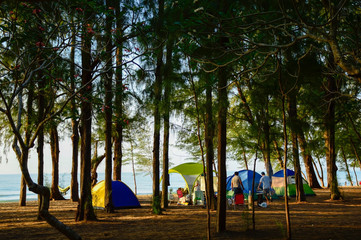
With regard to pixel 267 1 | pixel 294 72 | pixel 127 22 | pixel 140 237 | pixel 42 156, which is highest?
pixel 127 22

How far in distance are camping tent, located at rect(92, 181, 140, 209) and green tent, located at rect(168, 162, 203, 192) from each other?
3.97 m

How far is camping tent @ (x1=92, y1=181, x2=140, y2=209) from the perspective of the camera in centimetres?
1417

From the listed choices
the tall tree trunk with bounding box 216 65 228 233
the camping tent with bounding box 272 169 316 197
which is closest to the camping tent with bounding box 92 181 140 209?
the tall tree trunk with bounding box 216 65 228 233

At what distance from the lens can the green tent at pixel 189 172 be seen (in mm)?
18172

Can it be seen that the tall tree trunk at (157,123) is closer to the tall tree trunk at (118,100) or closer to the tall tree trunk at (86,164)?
the tall tree trunk at (118,100)

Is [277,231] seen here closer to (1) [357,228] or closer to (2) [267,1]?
(1) [357,228]

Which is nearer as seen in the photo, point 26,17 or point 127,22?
point 26,17

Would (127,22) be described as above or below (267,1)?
above

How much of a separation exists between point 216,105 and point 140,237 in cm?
369

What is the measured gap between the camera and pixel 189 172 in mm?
18750

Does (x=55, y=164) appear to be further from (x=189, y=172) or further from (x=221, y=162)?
(x=221, y=162)

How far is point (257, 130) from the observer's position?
872 centimetres

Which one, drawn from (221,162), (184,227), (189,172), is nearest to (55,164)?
(189,172)

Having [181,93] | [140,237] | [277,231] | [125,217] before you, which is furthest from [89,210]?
[277,231]
